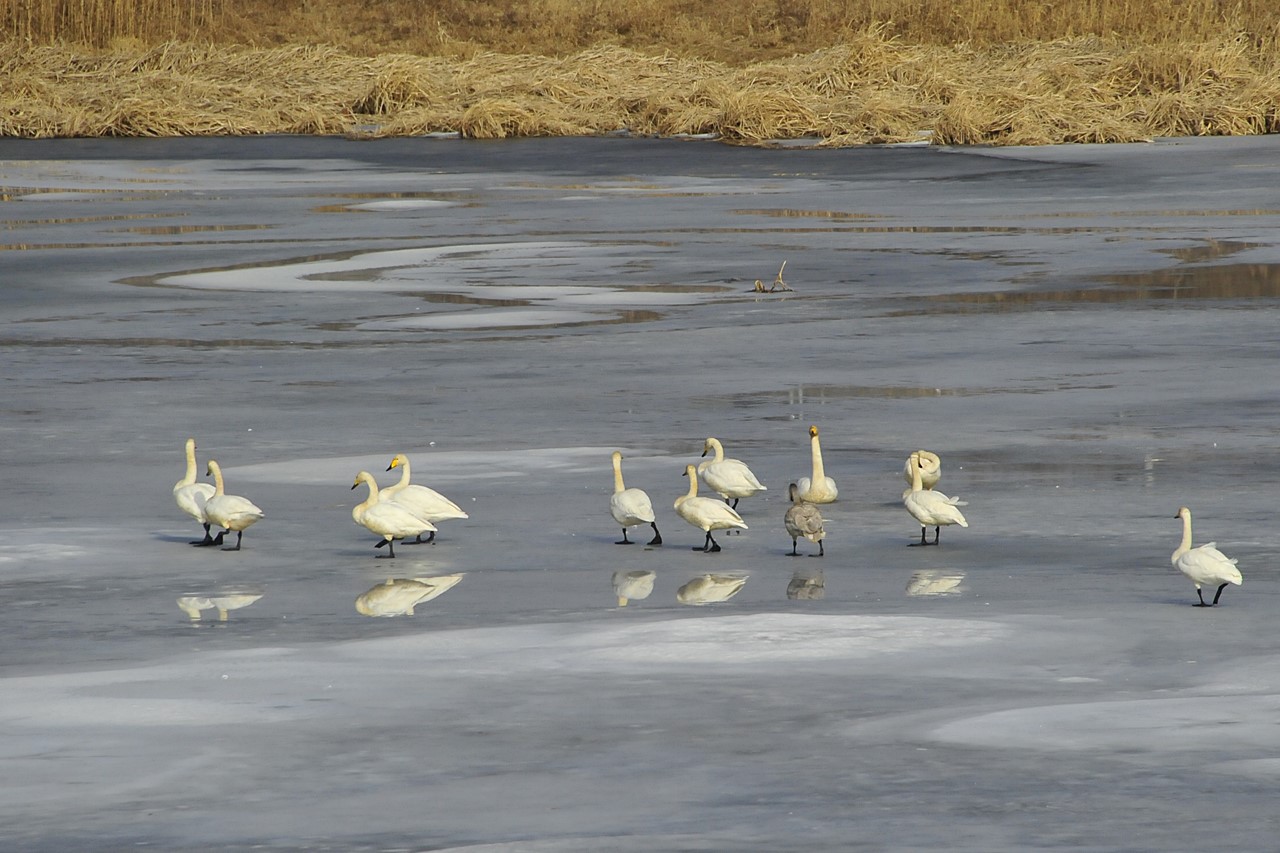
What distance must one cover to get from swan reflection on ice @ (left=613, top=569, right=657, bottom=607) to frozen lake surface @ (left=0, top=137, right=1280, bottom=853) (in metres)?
0.07

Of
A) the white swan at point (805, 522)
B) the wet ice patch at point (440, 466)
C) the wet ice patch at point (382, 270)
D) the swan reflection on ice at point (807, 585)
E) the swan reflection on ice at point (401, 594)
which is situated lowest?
the swan reflection on ice at point (807, 585)

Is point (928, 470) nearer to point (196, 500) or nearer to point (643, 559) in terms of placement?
point (643, 559)

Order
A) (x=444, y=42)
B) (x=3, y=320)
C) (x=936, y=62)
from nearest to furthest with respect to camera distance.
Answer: (x=3, y=320), (x=936, y=62), (x=444, y=42)

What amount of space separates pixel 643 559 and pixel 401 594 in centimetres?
100

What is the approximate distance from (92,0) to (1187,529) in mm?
44557

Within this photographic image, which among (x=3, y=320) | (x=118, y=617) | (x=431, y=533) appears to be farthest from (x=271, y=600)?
(x=3, y=320)

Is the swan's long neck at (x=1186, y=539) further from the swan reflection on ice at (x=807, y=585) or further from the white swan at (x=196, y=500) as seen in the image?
the white swan at (x=196, y=500)

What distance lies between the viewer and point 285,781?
17.1ft

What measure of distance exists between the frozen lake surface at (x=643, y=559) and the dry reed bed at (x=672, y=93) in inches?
595

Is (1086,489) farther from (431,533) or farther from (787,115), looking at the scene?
(787,115)

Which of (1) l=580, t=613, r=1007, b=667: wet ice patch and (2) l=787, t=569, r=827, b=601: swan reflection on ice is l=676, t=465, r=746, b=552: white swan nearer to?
(2) l=787, t=569, r=827, b=601: swan reflection on ice

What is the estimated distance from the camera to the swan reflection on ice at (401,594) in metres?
7.23

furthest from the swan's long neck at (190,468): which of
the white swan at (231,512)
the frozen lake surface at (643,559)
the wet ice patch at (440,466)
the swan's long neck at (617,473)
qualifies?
the swan's long neck at (617,473)

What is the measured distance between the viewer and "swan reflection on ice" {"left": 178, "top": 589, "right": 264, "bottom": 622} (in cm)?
721
